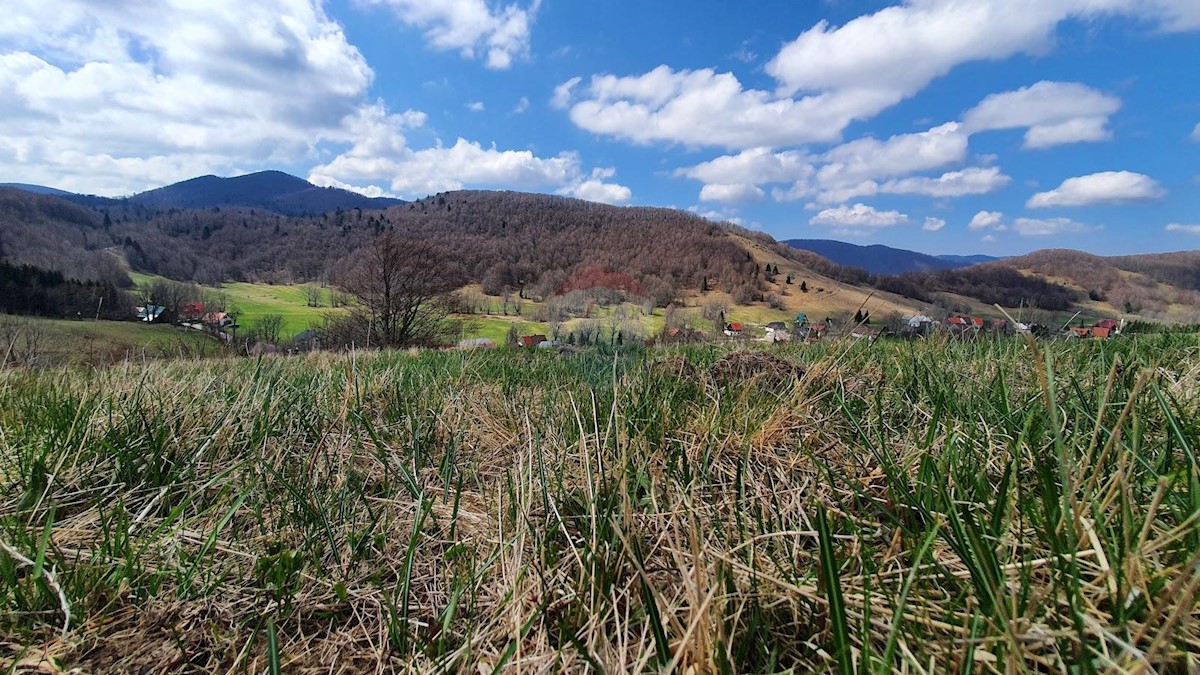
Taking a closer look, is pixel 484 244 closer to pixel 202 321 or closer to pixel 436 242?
pixel 436 242

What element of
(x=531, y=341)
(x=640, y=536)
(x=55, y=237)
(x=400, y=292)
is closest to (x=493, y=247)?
(x=400, y=292)

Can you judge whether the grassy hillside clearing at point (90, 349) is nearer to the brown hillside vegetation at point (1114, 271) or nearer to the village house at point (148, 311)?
the village house at point (148, 311)

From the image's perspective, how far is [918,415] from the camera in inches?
95.0

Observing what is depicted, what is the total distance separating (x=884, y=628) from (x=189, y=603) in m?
1.90

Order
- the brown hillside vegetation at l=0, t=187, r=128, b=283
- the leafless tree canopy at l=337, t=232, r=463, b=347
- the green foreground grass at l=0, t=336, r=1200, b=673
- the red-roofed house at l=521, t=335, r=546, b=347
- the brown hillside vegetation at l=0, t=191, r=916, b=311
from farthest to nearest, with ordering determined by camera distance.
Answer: the brown hillside vegetation at l=0, t=191, r=916, b=311 < the brown hillside vegetation at l=0, t=187, r=128, b=283 < the leafless tree canopy at l=337, t=232, r=463, b=347 < the red-roofed house at l=521, t=335, r=546, b=347 < the green foreground grass at l=0, t=336, r=1200, b=673

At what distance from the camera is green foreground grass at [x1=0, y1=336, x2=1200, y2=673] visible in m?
1.04

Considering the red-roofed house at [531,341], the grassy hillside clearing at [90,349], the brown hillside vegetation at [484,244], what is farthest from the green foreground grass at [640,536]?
the brown hillside vegetation at [484,244]

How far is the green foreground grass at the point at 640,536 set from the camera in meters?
1.04

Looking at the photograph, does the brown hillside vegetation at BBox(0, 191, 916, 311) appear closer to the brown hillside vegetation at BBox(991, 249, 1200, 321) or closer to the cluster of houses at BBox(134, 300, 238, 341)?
the brown hillside vegetation at BBox(991, 249, 1200, 321)

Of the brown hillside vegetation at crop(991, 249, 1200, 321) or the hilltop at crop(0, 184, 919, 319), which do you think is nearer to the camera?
the brown hillside vegetation at crop(991, 249, 1200, 321)

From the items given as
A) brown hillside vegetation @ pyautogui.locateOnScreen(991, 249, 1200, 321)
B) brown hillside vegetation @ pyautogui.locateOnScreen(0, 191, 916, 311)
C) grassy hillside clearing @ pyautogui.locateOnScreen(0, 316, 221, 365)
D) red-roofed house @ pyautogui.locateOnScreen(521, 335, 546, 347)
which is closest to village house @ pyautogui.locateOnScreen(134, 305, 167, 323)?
grassy hillside clearing @ pyautogui.locateOnScreen(0, 316, 221, 365)

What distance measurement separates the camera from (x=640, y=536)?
1582 mm

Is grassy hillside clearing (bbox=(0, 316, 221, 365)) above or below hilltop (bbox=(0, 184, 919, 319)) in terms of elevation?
below

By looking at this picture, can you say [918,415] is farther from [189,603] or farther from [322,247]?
[322,247]
